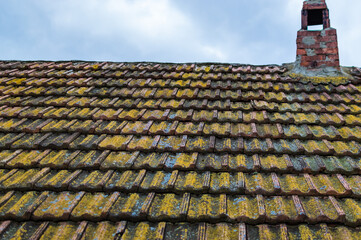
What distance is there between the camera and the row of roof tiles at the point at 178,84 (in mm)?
3918

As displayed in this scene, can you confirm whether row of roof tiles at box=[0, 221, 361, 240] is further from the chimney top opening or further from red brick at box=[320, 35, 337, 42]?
the chimney top opening

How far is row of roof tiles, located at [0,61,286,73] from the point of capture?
184 inches

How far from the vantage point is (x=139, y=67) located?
15.8 feet

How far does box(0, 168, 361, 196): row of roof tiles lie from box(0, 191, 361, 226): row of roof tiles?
57mm

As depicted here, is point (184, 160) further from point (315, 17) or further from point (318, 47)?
point (315, 17)

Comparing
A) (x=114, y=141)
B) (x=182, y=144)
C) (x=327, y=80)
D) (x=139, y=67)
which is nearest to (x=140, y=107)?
(x=114, y=141)

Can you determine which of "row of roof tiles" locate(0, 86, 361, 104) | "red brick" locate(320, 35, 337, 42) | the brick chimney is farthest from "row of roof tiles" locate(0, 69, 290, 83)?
"red brick" locate(320, 35, 337, 42)

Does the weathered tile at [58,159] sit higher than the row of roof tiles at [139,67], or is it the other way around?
the row of roof tiles at [139,67]

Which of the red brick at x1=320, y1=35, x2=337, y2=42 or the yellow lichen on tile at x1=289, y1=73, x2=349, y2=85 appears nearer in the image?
the yellow lichen on tile at x1=289, y1=73, x2=349, y2=85

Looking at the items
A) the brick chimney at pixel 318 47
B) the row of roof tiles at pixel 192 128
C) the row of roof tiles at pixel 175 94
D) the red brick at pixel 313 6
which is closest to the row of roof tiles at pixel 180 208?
the row of roof tiles at pixel 192 128

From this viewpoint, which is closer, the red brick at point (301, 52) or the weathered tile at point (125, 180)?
the weathered tile at point (125, 180)

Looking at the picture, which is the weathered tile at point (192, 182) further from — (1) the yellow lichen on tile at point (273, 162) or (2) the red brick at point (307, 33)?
(2) the red brick at point (307, 33)

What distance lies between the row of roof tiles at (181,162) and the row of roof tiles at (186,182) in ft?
0.20

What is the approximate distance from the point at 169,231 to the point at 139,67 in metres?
3.55
